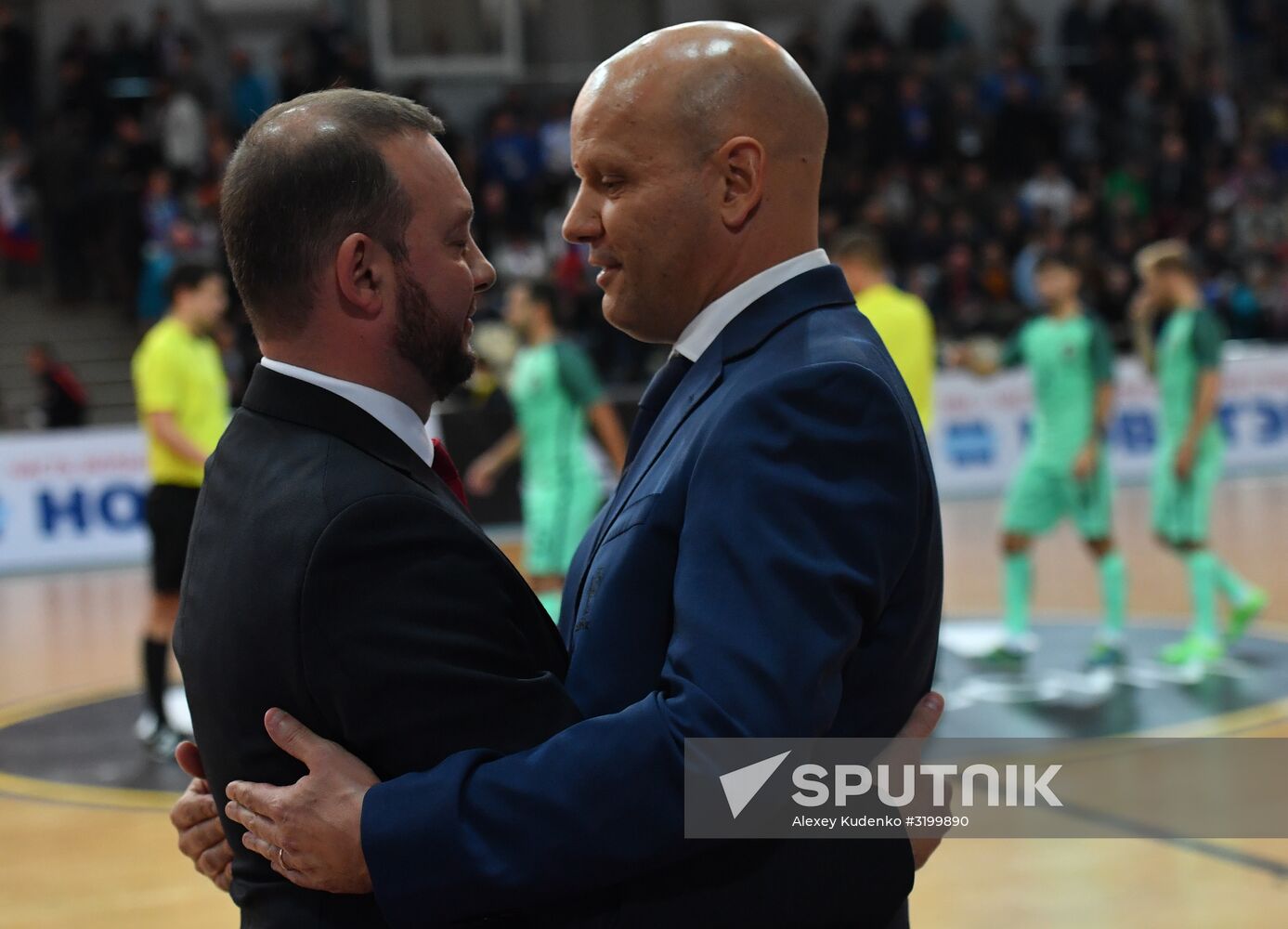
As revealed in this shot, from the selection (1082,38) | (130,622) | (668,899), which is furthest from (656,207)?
(1082,38)

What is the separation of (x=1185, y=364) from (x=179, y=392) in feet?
14.9

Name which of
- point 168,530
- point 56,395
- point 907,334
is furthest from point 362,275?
point 56,395

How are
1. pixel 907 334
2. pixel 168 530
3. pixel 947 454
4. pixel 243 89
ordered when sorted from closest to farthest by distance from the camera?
pixel 168 530
pixel 907 334
pixel 947 454
pixel 243 89

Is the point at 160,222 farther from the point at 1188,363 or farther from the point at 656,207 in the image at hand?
the point at 656,207

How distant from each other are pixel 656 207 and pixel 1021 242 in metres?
15.6

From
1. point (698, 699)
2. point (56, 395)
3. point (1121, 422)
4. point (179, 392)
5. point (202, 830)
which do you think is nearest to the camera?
point (698, 699)

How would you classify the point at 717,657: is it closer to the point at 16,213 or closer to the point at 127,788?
the point at 127,788

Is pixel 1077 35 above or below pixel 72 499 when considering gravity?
above

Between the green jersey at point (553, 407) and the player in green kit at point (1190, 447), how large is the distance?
2801 mm

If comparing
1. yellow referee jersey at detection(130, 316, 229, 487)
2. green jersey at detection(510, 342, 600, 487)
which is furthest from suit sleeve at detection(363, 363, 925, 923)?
green jersey at detection(510, 342, 600, 487)

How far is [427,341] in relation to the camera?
5.88 feet

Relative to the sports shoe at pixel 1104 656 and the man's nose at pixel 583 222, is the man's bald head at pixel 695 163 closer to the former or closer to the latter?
the man's nose at pixel 583 222

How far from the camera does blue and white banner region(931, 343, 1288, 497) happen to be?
13492mm

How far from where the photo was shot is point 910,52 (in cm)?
1933
